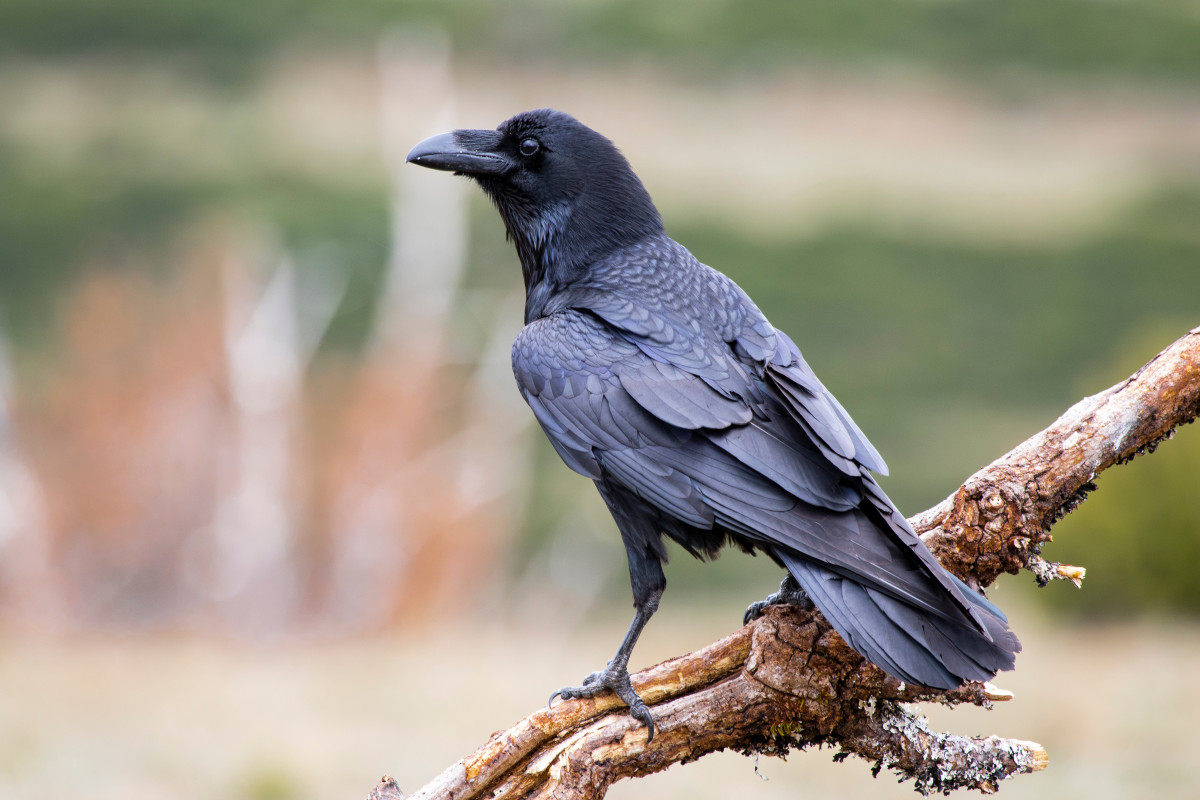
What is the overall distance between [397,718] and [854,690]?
5165 millimetres

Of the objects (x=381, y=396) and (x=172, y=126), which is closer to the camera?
(x=381, y=396)

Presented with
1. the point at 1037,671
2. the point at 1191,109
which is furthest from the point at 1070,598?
the point at 1191,109

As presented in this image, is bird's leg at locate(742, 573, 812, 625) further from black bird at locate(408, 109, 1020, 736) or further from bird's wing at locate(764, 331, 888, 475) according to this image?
bird's wing at locate(764, 331, 888, 475)

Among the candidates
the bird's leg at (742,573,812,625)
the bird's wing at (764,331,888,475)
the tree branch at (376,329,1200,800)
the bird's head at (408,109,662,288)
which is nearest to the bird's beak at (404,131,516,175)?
the bird's head at (408,109,662,288)

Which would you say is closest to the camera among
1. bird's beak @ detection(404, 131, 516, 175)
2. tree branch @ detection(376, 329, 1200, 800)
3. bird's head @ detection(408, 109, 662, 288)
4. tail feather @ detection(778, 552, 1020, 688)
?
tail feather @ detection(778, 552, 1020, 688)

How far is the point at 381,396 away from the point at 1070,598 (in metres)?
7.72

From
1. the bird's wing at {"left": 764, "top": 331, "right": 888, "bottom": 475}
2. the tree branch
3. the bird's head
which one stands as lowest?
the tree branch

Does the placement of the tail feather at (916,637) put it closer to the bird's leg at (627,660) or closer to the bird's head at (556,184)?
the bird's leg at (627,660)

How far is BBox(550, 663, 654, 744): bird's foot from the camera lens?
10.7 feet

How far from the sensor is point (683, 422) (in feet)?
11.3

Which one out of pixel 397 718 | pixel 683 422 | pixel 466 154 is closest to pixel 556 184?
Result: pixel 466 154

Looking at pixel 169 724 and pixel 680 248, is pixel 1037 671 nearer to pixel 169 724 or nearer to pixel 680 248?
pixel 680 248

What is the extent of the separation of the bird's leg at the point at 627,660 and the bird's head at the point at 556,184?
1.26m

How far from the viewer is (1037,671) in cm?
818
